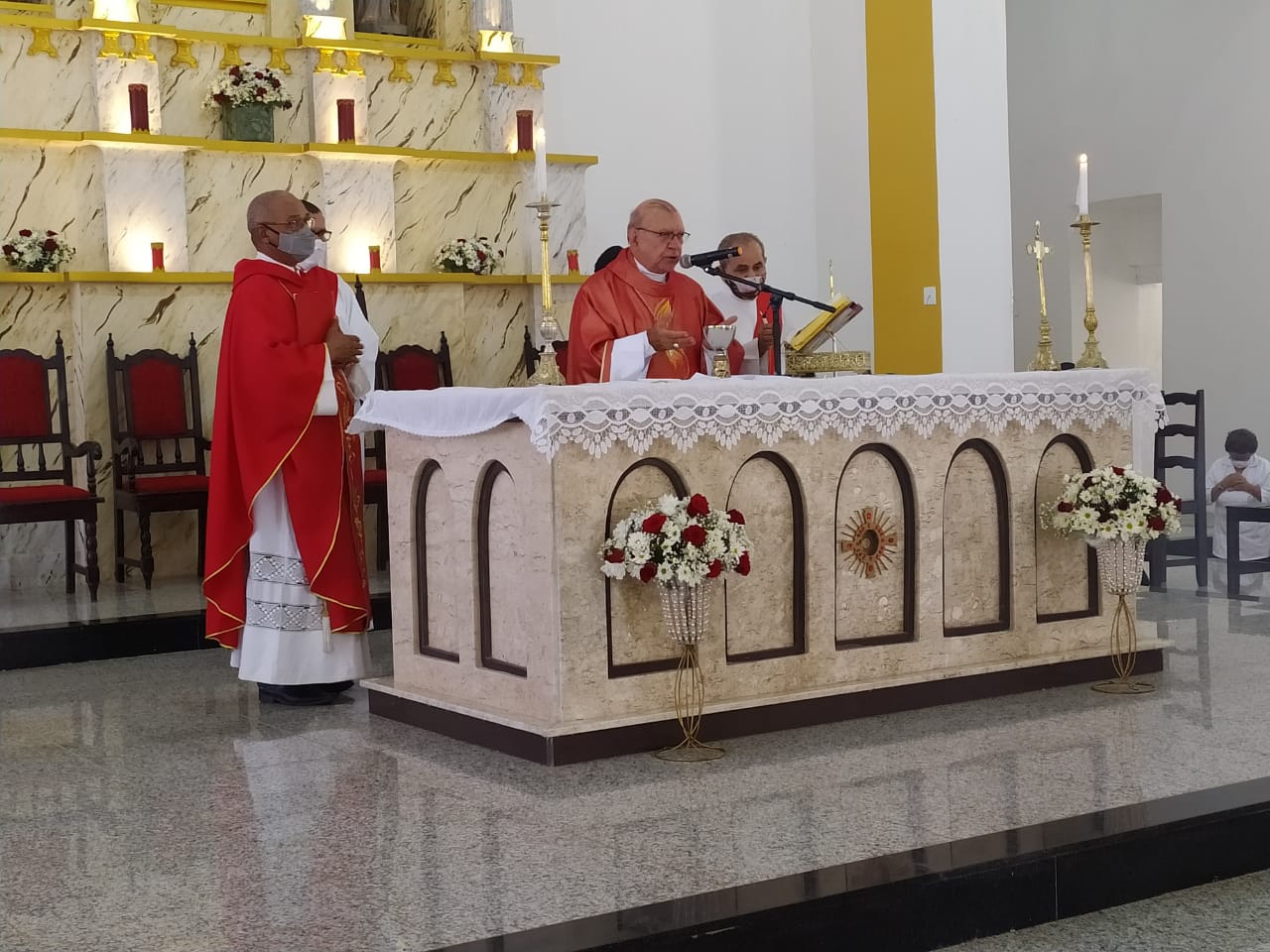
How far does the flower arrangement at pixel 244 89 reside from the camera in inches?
371

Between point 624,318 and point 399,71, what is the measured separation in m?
4.75

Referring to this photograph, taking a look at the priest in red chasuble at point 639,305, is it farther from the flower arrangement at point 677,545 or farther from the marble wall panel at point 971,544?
the flower arrangement at point 677,545

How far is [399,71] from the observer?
10.2 metres

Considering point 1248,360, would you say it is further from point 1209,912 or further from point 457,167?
point 1209,912

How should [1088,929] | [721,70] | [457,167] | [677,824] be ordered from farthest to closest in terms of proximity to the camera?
[721,70], [457,167], [677,824], [1088,929]

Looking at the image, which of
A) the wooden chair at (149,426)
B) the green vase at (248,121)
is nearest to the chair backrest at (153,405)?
the wooden chair at (149,426)

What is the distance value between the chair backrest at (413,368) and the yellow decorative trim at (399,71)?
70.3 inches

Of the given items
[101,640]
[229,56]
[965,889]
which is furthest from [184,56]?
[965,889]

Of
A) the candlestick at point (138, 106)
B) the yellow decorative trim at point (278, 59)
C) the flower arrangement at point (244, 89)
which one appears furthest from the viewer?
the yellow decorative trim at point (278, 59)

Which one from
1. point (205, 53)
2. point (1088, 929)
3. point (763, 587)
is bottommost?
point (1088, 929)

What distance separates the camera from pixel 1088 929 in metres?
3.76

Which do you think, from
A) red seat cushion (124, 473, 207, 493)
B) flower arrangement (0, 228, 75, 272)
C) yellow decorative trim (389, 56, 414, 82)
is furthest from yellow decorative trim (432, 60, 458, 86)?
red seat cushion (124, 473, 207, 493)

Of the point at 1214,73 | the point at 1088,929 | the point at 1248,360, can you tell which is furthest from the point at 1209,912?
the point at 1214,73

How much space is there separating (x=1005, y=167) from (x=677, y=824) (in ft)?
24.6
